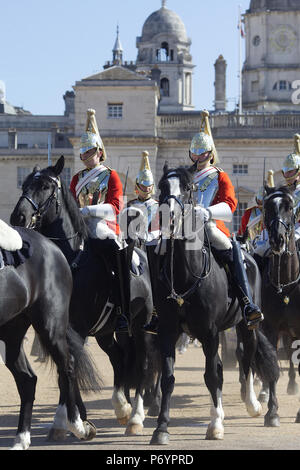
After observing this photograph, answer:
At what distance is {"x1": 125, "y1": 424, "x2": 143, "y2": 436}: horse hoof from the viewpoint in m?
12.1

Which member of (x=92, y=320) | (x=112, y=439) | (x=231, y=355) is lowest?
(x=231, y=355)

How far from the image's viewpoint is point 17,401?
1545 centimetres

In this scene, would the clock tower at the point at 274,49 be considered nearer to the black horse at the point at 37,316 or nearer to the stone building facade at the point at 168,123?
the stone building facade at the point at 168,123

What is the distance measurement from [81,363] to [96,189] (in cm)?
238

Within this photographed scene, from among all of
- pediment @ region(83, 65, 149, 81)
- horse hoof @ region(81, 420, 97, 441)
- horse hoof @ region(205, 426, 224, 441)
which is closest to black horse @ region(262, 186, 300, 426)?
horse hoof @ region(205, 426, 224, 441)

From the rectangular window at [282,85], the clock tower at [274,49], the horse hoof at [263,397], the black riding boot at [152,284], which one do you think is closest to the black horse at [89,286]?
the black riding boot at [152,284]

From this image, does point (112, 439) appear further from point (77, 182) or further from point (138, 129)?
point (138, 129)

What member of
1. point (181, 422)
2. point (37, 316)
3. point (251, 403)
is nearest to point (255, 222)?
point (251, 403)

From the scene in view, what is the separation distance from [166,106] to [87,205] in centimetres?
9909

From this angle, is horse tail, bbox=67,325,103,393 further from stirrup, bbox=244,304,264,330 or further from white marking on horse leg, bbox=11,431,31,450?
stirrup, bbox=244,304,264,330

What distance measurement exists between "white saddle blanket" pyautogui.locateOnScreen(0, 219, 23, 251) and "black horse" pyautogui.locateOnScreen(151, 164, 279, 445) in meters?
1.62

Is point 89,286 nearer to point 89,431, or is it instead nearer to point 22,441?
point 89,431

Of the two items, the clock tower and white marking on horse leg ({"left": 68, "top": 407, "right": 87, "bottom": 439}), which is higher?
the clock tower
